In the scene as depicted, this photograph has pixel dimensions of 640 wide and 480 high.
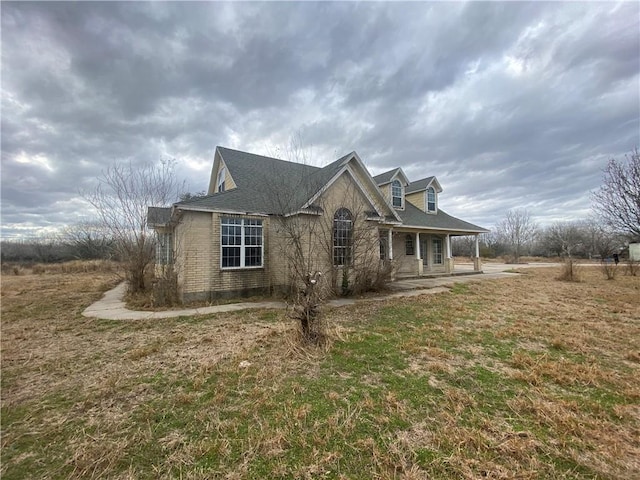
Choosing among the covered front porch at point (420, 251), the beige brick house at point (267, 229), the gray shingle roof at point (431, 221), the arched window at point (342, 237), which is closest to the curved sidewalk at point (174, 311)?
the beige brick house at point (267, 229)

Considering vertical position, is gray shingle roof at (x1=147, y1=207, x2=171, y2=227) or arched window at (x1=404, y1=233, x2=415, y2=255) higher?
gray shingle roof at (x1=147, y1=207, x2=171, y2=227)

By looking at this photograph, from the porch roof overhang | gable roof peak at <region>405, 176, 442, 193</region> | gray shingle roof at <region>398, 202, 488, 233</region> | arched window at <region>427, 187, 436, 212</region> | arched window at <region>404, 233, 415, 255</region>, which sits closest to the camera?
the porch roof overhang

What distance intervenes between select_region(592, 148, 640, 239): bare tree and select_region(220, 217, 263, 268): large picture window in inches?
573

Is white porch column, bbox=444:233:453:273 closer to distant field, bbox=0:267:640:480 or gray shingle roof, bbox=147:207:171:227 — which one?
distant field, bbox=0:267:640:480

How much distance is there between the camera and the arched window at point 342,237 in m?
11.3

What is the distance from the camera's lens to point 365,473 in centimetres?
227

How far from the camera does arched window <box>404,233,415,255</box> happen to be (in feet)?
62.1

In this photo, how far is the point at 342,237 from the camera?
11.6 meters

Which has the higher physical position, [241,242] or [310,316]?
[241,242]

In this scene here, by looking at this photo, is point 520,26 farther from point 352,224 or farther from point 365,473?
point 365,473

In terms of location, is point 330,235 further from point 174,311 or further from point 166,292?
point 166,292

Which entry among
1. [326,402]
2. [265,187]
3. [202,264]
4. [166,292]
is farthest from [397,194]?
[326,402]

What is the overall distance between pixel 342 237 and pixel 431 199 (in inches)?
470

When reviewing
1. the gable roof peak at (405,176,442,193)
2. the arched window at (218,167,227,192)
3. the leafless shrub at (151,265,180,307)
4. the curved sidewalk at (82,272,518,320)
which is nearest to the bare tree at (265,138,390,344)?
the curved sidewalk at (82,272,518,320)
